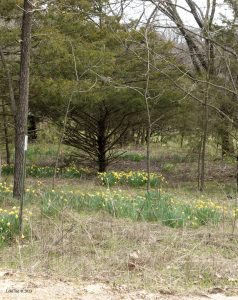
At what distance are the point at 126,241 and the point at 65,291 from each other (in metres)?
1.74

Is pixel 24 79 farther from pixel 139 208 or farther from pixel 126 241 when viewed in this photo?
pixel 126 241

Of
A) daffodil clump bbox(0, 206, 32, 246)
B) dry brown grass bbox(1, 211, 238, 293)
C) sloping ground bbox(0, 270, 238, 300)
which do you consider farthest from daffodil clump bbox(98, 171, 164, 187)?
sloping ground bbox(0, 270, 238, 300)

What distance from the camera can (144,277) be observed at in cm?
468

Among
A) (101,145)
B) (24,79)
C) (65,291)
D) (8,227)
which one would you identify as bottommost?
(65,291)

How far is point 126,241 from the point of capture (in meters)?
5.89

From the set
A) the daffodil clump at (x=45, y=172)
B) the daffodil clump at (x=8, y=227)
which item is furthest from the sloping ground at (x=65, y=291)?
the daffodil clump at (x=45, y=172)

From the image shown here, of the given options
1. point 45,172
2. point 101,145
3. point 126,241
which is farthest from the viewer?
point 101,145

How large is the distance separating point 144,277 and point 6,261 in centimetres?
151

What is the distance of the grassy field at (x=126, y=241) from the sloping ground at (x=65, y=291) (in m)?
0.17

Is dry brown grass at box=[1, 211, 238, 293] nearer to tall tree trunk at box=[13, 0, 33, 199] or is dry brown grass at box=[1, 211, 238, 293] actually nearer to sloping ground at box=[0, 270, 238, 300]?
sloping ground at box=[0, 270, 238, 300]

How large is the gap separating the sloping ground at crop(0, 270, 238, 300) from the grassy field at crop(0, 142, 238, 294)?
0.17 metres

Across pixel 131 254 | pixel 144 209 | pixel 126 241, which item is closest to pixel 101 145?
pixel 144 209

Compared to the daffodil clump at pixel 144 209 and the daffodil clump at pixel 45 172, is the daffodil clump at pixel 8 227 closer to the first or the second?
the daffodil clump at pixel 144 209

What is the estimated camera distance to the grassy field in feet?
15.8
